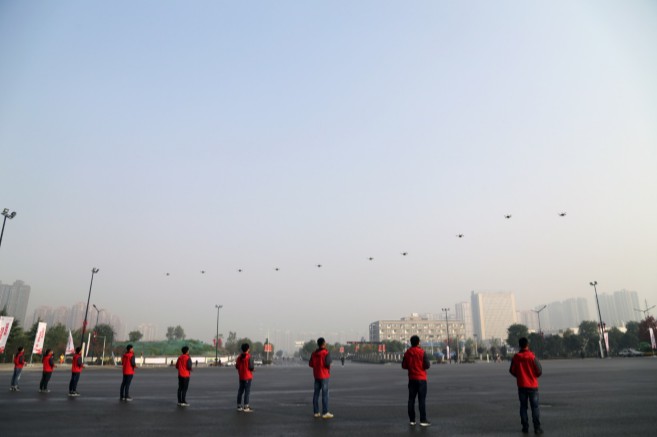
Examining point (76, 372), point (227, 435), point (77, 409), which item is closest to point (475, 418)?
point (227, 435)

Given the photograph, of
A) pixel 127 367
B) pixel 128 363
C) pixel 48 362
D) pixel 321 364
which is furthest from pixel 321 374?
pixel 48 362

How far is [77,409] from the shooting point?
12.1 meters

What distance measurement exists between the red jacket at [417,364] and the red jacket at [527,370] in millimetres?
1893

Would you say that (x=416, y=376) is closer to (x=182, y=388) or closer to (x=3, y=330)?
(x=182, y=388)

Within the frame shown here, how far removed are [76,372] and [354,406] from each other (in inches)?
421

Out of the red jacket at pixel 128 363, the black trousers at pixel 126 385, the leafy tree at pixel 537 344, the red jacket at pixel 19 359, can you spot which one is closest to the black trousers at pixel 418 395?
the red jacket at pixel 128 363

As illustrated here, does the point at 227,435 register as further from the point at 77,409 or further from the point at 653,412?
the point at 653,412

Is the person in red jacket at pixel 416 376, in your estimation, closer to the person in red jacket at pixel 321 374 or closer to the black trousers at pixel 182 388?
the person in red jacket at pixel 321 374

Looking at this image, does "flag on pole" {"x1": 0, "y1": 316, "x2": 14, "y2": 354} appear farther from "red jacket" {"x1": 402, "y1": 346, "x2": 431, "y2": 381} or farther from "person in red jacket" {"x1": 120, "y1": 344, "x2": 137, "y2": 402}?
"red jacket" {"x1": 402, "y1": 346, "x2": 431, "y2": 381}

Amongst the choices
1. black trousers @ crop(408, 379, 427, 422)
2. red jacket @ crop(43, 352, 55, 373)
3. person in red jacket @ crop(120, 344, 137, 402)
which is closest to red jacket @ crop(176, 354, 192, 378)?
person in red jacket @ crop(120, 344, 137, 402)

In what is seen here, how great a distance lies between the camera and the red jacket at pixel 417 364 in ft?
32.0

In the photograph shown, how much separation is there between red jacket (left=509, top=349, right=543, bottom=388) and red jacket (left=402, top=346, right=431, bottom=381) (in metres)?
1.89

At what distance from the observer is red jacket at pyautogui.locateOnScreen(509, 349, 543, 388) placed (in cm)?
893

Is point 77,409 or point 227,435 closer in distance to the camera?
point 227,435
